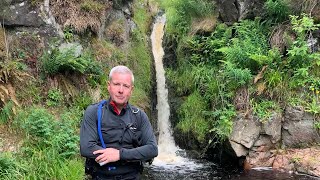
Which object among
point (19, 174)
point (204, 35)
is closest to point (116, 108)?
point (19, 174)

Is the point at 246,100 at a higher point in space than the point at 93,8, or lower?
lower

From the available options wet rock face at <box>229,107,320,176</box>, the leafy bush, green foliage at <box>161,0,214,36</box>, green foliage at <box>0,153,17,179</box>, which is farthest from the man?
green foliage at <box>161,0,214,36</box>

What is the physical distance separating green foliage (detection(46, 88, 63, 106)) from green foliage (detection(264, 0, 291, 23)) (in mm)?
5810

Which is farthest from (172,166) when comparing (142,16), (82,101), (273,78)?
(142,16)

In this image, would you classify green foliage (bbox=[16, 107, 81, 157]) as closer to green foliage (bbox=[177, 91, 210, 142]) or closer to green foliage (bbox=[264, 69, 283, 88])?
green foliage (bbox=[177, 91, 210, 142])

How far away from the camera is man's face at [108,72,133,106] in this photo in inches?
119

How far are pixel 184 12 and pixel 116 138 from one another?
1022 centimetres

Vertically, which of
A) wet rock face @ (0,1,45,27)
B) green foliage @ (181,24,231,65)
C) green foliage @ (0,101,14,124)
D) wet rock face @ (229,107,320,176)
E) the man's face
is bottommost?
→ wet rock face @ (229,107,320,176)

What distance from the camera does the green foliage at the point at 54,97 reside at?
25.7 ft

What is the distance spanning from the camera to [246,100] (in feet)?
29.2

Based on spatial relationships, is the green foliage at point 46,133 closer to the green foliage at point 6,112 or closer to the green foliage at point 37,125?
the green foliage at point 37,125

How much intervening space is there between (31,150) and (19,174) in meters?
0.73

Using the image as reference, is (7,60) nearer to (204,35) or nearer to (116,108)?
(116,108)

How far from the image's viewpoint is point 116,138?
118 inches
